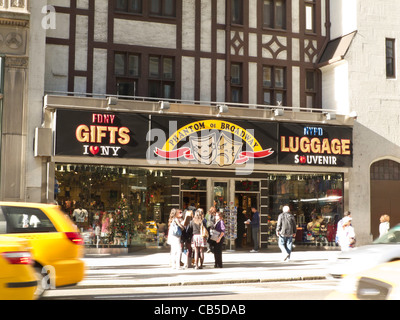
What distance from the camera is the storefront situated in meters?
22.5

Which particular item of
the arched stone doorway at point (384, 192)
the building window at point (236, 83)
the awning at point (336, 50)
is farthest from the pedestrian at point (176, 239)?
the awning at point (336, 50)

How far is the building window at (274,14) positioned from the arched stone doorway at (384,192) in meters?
7.53

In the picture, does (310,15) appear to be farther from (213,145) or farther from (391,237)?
(391,237)

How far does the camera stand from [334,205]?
1030 inches

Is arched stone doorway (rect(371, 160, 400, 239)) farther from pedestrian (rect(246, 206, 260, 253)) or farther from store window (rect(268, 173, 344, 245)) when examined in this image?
pedestrian (rect(246, 206, 260, 253))

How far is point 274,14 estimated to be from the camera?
2692 centimetres

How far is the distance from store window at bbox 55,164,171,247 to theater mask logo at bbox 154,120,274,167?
145 cm

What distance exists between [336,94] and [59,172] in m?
12.4

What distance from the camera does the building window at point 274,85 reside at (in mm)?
26469

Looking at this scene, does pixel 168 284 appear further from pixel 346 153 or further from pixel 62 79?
pixel 346 153

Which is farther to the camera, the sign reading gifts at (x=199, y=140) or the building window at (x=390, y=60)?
the building window at (x=390, y=60)

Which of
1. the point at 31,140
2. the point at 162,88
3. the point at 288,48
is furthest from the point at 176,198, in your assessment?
the point at 288,48

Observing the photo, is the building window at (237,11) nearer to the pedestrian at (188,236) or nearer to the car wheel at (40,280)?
the pedestrian at (188,236)

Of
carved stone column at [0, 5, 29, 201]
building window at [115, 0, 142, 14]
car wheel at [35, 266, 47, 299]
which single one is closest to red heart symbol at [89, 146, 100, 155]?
carved stone column at [0, 5, 29, 201]
